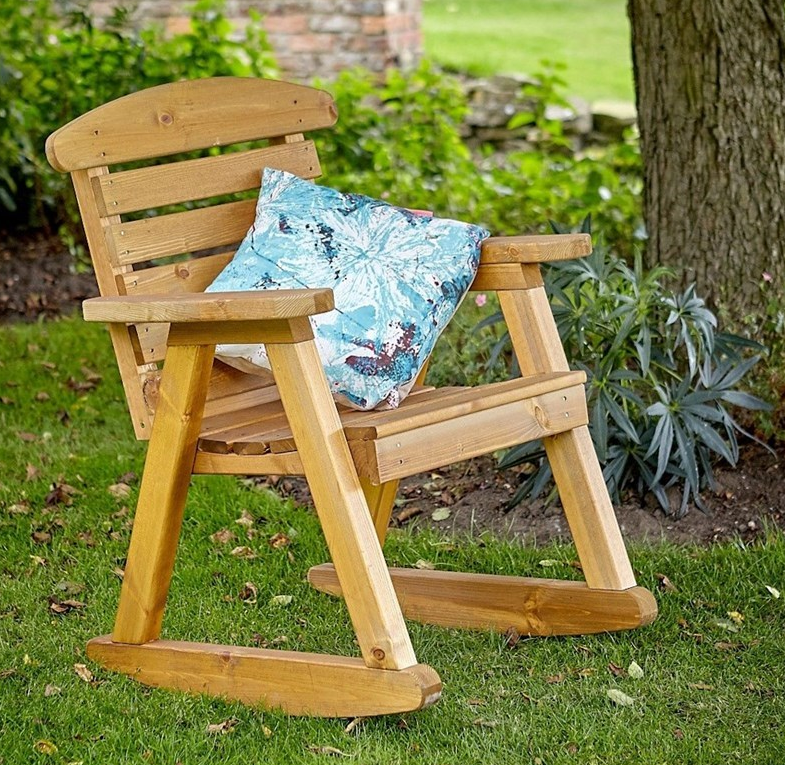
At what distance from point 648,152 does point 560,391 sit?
1265 millimetres

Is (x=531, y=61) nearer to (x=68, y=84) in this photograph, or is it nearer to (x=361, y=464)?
(x=68, y=84)

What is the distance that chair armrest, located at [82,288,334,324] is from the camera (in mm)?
1910

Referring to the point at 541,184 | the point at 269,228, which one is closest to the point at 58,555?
the point at 269,228

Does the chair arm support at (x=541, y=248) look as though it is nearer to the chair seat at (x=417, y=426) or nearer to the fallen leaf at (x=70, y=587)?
the chair seat at (x=417, y=426)

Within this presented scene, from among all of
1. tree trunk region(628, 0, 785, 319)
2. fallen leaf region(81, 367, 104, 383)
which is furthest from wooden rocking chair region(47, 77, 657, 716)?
fallen leaf region(81, 367, 104, 383)

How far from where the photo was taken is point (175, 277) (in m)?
2.42

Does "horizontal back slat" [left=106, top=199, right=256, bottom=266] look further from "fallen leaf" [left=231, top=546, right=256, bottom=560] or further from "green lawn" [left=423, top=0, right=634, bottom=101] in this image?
"green lawn" [left=423, top=0, right=634, bottom=101]

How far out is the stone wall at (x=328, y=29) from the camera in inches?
280

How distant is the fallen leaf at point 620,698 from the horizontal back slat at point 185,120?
47.7 inches

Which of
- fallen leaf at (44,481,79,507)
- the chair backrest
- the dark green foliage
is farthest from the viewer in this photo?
the dark green foliage

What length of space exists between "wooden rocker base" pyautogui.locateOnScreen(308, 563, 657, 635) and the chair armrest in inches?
30.9

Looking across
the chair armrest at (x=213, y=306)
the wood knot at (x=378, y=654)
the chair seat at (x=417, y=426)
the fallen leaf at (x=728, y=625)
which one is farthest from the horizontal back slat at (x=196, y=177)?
the fallen leaf at (x=728, y=625)

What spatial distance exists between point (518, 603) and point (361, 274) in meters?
0.67

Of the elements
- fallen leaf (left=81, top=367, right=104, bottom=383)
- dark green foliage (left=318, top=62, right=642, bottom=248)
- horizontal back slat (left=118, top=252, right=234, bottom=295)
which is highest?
horizontal back slat (left=118, top=252, right=234, bottom=295)
